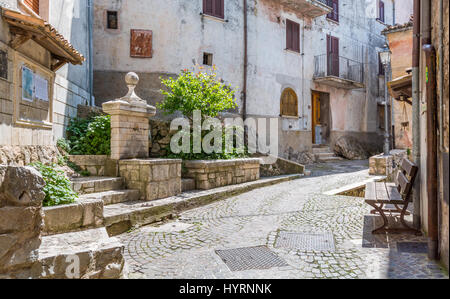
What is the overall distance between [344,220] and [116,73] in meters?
9.62

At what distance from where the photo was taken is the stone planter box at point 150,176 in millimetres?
5934

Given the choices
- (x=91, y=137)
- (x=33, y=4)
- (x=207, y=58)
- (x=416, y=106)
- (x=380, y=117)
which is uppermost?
(x=207, y=58)

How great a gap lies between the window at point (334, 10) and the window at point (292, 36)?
2.79 m

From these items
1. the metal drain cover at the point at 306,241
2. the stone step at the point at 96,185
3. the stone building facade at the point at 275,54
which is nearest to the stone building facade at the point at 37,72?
the stone step at the point at 96,185

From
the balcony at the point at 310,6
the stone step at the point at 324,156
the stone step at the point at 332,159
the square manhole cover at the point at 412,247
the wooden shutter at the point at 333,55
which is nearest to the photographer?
the square manhole cover at the point at 412,247

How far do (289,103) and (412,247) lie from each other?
39.5ft

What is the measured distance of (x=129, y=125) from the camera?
658 centimetres

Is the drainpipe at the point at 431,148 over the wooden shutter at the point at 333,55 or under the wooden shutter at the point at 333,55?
under

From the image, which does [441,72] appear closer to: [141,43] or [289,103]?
[141,43]

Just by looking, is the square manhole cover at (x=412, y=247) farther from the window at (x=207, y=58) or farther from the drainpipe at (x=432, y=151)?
the window at (x=207, y=58)

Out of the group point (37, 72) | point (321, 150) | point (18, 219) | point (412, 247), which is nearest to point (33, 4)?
point (37, 72)

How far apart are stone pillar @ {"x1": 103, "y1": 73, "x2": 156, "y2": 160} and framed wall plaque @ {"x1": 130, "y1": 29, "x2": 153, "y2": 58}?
5431mm

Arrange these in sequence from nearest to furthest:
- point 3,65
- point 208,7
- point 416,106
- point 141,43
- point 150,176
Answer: point 416,106
point 3,65
point 150,176
point 141,43
point 208,7

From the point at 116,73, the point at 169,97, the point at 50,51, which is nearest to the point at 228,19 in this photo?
the point at 116,73
